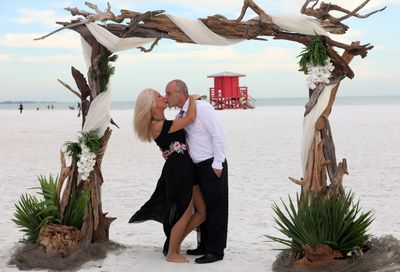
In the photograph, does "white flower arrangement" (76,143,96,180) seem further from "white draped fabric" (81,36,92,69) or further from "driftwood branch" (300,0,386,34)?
"driftwood branch" (300,0,386,34)

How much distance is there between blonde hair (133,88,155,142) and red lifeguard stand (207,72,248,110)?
42.7 m

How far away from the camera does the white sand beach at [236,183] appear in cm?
650

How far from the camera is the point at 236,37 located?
6207mm

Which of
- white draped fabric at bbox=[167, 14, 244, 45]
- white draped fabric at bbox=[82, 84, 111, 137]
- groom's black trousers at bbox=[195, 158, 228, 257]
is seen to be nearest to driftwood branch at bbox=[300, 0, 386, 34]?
white draped fabric at bbox=[167, 14, 244, 45]

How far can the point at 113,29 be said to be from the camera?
6.49 meters

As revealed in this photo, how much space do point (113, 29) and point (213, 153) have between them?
70.6 inches

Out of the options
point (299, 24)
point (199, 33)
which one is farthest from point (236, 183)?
point (299, 24)

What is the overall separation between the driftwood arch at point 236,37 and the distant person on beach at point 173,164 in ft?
2.49

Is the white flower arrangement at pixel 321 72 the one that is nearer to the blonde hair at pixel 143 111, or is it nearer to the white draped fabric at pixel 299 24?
the white draped fabric at pixel 299 24

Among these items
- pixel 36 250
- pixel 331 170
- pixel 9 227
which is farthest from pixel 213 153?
pixel 9 227

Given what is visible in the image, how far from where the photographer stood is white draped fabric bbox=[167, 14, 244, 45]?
6176 millimetres

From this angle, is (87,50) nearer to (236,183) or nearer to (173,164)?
(173,164)

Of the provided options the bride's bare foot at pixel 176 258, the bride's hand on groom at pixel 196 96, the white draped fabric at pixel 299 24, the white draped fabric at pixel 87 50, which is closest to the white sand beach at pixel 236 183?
the bride's bare foot at pixel 176 258

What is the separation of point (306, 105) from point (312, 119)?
0.63 ft
